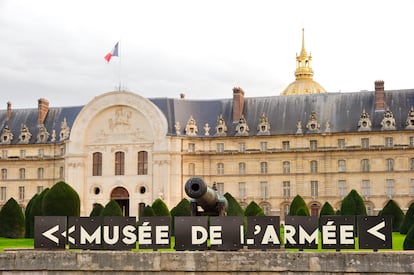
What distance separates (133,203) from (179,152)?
19.7 feet

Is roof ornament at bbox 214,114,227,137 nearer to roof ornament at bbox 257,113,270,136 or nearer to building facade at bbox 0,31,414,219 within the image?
building facade at bbox 0,31,414,219

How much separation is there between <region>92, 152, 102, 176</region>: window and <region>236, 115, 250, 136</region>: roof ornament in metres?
12.5

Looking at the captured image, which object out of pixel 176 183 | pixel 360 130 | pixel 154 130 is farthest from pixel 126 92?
pixel 360 130

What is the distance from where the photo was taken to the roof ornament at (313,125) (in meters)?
61.1

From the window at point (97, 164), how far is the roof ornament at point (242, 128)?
1248cm

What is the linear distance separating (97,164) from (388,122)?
25.4 meters

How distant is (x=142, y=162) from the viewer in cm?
6291

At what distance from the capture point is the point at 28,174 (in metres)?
67.2

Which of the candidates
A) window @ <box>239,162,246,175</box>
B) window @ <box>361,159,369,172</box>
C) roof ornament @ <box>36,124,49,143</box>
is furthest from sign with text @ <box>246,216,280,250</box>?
roof ornament @ <box>36,124,49,143</box>

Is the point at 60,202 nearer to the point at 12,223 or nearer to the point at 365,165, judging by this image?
the point at 12,223

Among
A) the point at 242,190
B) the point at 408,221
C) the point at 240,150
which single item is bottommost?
the point at 408,221

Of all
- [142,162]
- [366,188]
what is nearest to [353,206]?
[366,188]

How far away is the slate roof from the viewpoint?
61062 mm

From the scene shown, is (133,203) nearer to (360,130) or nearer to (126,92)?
(126,92)
